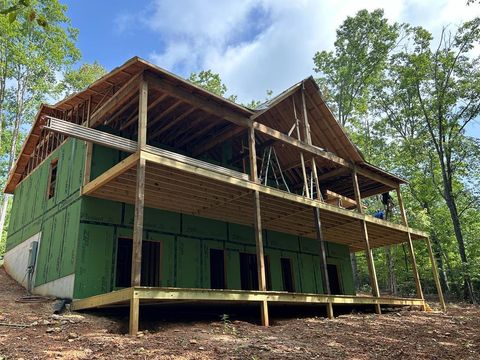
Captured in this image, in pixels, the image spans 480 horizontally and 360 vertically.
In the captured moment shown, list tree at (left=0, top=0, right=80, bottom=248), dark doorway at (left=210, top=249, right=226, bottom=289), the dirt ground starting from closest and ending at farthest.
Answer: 1. the dirt ground
2. dark doorway at (left=210, top=249, right=226, bottom=289)
3. tree at (left=0, top=0, right=80, bottom=248)

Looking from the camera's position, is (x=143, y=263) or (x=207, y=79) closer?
(x=143, y=263)

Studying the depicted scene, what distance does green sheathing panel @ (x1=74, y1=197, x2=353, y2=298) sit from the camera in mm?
11375

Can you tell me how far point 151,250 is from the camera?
506 inches

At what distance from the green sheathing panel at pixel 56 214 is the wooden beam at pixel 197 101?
441 centimetres

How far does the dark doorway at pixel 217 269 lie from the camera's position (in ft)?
47.9

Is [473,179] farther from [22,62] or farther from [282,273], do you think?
[22,62]

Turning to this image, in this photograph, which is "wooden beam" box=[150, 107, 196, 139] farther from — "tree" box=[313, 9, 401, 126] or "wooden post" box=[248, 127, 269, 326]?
"tree" box=[313, 9, 401, 126]

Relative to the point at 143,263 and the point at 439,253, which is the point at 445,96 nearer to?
the point at 439,253

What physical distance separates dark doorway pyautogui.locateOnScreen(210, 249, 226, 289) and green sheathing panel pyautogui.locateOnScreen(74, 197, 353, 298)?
0.20 meters

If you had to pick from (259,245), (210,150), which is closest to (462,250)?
(210,150)

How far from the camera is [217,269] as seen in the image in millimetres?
14781

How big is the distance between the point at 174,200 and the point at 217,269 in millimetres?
3704

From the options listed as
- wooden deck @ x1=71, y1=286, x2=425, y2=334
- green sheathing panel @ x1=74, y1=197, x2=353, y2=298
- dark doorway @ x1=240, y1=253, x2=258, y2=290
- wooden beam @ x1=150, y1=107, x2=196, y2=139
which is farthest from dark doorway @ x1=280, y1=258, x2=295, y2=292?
wooden beam @ x1=150, y1=107, x2=196, y2=139

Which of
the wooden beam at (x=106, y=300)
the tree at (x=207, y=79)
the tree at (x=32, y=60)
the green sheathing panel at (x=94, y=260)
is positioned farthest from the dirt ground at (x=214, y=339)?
the tree at (x=207, y=79)
